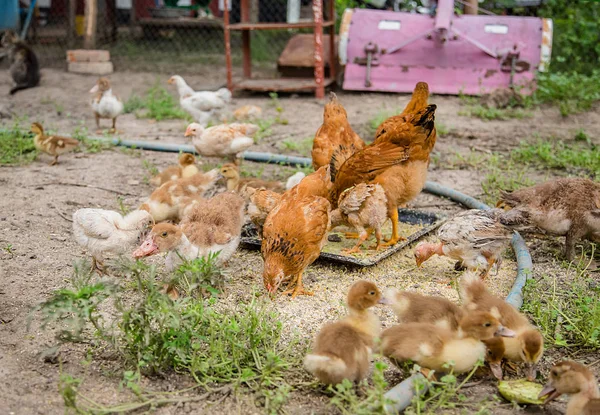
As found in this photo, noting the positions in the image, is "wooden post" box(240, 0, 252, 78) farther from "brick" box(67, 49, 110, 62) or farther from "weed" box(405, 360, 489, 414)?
"weed" box(405, 360, 489, 414)

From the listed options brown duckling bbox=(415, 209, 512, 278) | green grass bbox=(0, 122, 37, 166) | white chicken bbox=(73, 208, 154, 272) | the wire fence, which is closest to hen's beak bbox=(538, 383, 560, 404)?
brown duckling bbox=(415, 209, 512, 278)

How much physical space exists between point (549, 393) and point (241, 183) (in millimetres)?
3718

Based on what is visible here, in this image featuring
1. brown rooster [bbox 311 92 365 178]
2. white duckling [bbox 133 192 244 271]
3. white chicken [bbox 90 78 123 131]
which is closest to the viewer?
white duckling [bbox 133 192 244 271]

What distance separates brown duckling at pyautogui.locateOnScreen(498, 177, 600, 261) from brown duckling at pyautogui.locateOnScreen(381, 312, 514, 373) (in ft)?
5.54

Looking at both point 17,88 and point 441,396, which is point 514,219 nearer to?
point 441,396

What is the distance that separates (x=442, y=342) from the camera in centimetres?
344

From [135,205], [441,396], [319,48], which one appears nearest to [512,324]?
[441,396]

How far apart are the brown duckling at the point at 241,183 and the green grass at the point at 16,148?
2.51 m

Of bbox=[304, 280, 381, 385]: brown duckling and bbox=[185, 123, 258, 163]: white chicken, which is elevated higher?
bbox=[185, 123, 258, 163]: white chicken

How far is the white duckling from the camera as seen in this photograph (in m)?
4.42

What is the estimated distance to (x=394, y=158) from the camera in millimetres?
5562

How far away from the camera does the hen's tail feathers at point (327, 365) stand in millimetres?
3285

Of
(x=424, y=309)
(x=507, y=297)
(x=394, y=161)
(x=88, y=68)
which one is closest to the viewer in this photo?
(x=424, y=309)

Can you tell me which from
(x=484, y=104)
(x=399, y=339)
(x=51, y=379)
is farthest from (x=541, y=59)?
(x=51, y=379)
